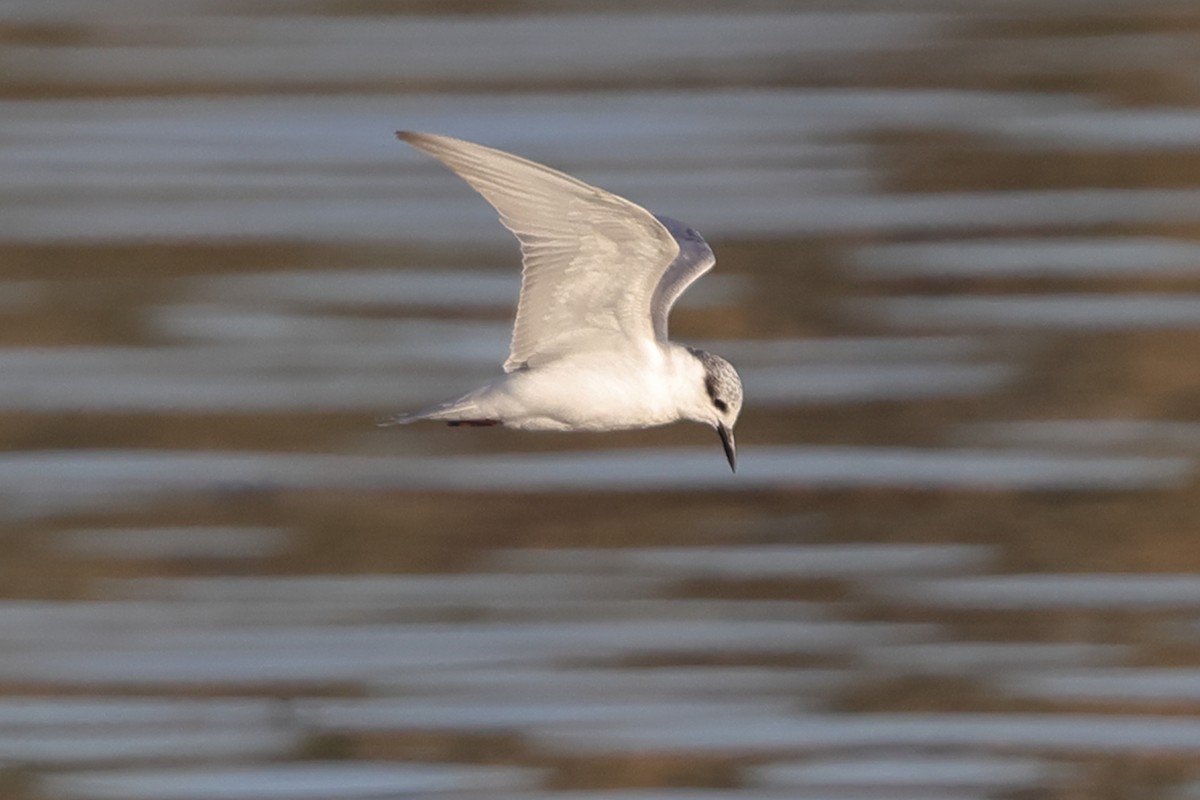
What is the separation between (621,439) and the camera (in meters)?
13.7

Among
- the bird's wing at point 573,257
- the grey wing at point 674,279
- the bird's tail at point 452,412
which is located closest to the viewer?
the bird's wing at point 573,257

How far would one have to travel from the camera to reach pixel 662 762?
1111cm

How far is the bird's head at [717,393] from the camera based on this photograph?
8.66 m

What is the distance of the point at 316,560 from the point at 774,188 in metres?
5.34

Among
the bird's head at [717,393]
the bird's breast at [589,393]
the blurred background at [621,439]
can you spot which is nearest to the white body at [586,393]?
the bird's breast at [589,393]

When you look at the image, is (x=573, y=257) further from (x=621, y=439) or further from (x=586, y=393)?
(x=621, y=439)

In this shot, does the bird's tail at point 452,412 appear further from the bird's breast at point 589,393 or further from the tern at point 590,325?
the bird's breast at point 589,393

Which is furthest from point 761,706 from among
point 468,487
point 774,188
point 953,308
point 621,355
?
point 774,188

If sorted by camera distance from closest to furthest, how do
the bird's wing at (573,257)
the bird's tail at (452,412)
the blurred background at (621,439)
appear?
the bird's wing at (573,257) → the bird's tail at (452,412) → the blurred background at (621,439)

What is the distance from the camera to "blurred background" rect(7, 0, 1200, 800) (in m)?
11.4

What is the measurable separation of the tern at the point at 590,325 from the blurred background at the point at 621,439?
9.44 ft

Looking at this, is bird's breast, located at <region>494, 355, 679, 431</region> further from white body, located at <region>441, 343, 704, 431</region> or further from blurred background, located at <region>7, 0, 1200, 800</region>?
blurred background, located at <region>7, 0, 1200, 800</region>

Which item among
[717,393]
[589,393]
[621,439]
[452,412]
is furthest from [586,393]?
[621,439]

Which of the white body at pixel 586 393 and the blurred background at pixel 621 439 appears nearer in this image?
the white body at pixel 586 393
